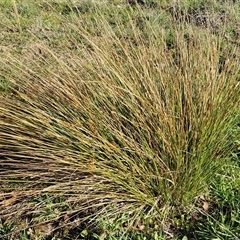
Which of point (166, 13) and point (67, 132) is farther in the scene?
point (166, 13)

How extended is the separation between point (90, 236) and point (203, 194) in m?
0.77

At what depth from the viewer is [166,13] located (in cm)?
525

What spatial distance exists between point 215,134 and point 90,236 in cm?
97

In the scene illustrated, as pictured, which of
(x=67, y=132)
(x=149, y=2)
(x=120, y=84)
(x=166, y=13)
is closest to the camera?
(x=67, y=132)

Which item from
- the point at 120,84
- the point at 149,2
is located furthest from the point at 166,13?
the point at 120,84

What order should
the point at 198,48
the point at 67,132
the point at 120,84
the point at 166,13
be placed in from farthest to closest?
the point at 166,13 → the point at 198,48 → the point at 120,84 → the point at 67,132

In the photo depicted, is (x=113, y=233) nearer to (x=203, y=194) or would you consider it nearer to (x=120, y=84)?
(x=203, y=194)

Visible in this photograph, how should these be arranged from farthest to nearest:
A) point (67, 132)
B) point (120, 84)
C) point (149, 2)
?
point (149, 2) < point (120, 84) < point (67, 132)

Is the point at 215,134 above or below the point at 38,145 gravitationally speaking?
below

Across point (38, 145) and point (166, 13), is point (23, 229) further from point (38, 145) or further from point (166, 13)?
point (166, 13)

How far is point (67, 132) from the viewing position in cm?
239

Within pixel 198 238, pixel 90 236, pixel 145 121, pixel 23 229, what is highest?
pixel 145 121

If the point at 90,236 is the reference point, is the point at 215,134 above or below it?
above

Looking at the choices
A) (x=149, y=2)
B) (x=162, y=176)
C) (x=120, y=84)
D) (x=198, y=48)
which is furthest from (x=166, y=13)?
(x=162, y=176)
